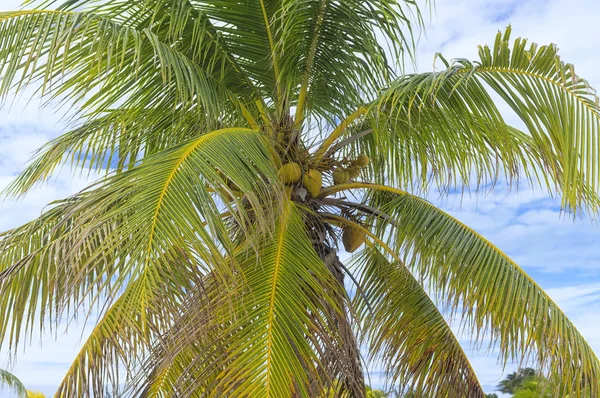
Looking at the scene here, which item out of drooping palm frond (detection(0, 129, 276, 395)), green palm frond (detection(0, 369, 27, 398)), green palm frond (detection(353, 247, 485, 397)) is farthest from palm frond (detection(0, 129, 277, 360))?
green palm frond (detection(0, 369, 27, 398))

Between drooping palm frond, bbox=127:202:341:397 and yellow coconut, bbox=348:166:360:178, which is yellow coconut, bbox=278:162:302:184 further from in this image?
yellow coconut, bbox=348:166:360:178

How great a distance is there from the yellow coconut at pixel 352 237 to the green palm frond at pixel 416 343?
373 millimetres

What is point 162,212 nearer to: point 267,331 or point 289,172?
point 267,331

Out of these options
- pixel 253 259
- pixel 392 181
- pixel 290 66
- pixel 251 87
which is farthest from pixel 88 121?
pixel 392 181

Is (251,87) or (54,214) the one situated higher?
(251,87)

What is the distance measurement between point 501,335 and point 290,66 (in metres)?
2.39

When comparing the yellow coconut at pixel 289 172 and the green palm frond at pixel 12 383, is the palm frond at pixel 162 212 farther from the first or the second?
the green palm frond at pixel 12 383

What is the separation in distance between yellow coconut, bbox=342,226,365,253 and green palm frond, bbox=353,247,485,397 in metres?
0.37

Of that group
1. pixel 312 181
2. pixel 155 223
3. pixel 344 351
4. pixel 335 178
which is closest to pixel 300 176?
pixel 312 181

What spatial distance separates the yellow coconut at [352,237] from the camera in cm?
508

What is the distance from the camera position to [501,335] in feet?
15.1

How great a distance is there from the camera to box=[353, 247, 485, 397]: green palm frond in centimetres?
525

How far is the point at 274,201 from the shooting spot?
4.45m

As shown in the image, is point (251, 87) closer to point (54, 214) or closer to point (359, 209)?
point (359, 209)
